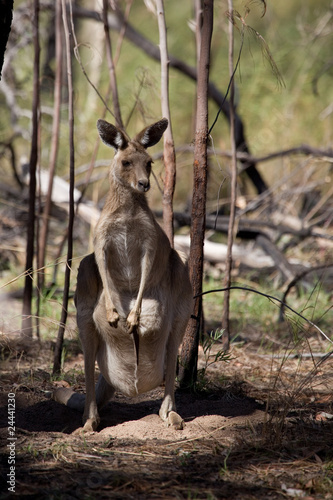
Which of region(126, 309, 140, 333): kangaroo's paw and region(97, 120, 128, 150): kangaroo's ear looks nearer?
region(126, 309, 140, 333): kangaroo's paw

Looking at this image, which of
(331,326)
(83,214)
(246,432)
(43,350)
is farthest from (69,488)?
(83,214)

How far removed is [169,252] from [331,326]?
265 centimetres

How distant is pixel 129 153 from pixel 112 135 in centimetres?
15

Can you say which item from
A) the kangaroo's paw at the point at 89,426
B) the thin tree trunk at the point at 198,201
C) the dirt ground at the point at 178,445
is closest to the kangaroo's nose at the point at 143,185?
the thin tree trunk at the point at 198,201

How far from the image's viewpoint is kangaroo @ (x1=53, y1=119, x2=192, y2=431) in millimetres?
3068

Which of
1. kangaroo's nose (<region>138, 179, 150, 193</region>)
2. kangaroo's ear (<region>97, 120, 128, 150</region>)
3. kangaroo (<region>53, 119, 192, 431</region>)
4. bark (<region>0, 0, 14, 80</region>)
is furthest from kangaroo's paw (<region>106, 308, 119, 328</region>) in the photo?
bark (<region>0, 0, 14, 80</region>)

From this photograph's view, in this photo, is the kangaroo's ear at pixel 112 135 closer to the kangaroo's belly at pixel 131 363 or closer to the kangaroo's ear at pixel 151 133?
the kangaroo's ear at pixel 151 133

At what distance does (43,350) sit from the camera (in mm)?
4539

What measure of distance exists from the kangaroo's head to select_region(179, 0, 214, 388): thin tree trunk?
0.32 m

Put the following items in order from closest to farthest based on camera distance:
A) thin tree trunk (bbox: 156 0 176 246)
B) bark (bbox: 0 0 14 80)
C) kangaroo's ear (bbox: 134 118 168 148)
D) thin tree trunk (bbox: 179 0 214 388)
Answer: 1. bark (bbox: 0 0 14 80)
2. kangaroo's ear (bbox: 134 118 168 148)
3. thin tree trunk (bbox: 179 0 214 388)
4. thin tree trunk (bbox: 156 0 176 246)

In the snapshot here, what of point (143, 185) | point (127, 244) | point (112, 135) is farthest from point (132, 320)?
point (112, 135)

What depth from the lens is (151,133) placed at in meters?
3.24

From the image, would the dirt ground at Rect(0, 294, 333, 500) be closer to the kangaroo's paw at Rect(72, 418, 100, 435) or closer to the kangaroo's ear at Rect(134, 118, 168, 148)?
the kangaroo's paw at Rect(72, 418, 100, 435)

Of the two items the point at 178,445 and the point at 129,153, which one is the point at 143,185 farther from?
the point at 178,445
